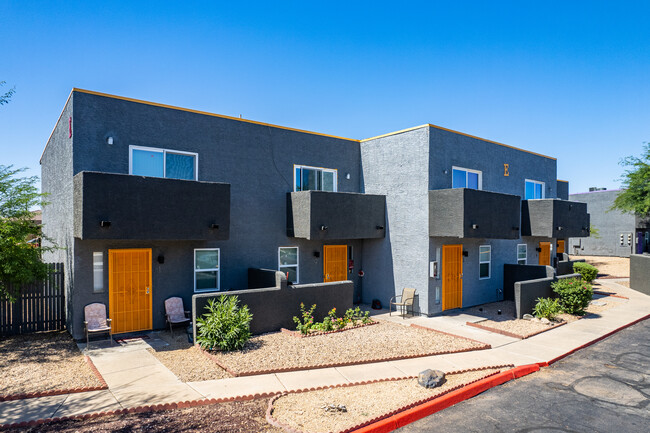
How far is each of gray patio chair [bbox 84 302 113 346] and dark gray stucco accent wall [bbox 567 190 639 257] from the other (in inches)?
1454

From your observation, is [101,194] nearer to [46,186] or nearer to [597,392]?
[46,186]

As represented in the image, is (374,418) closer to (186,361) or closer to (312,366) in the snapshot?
(312,366)

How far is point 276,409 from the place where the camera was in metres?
6.23

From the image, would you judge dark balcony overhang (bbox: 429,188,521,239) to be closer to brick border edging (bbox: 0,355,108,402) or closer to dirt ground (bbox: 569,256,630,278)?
brick border edging (bbox: 0,355,108,402)

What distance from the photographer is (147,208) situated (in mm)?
10461

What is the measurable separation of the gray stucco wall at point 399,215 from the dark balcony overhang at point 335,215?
63 centimetres

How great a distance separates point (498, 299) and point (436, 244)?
518cm

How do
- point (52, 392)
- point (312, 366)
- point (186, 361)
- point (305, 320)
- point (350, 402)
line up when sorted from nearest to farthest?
point (350, 402), point (52, 392), point (312, 366), point (186, 361), point (305, 320)

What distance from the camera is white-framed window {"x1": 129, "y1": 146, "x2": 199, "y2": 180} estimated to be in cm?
1141

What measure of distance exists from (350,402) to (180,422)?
268 cm

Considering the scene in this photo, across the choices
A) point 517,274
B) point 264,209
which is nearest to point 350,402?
point 264,209

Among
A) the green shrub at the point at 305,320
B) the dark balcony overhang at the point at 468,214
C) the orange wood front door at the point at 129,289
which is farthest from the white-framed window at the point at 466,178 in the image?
the orange wood front door at the point at 129,289

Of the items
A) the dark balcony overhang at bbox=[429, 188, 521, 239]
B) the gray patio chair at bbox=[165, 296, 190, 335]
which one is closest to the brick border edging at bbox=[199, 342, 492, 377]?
the gray patio chair at bbox=[165, 296, 190, 335]

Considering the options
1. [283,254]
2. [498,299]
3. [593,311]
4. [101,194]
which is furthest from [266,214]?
[593,311]
